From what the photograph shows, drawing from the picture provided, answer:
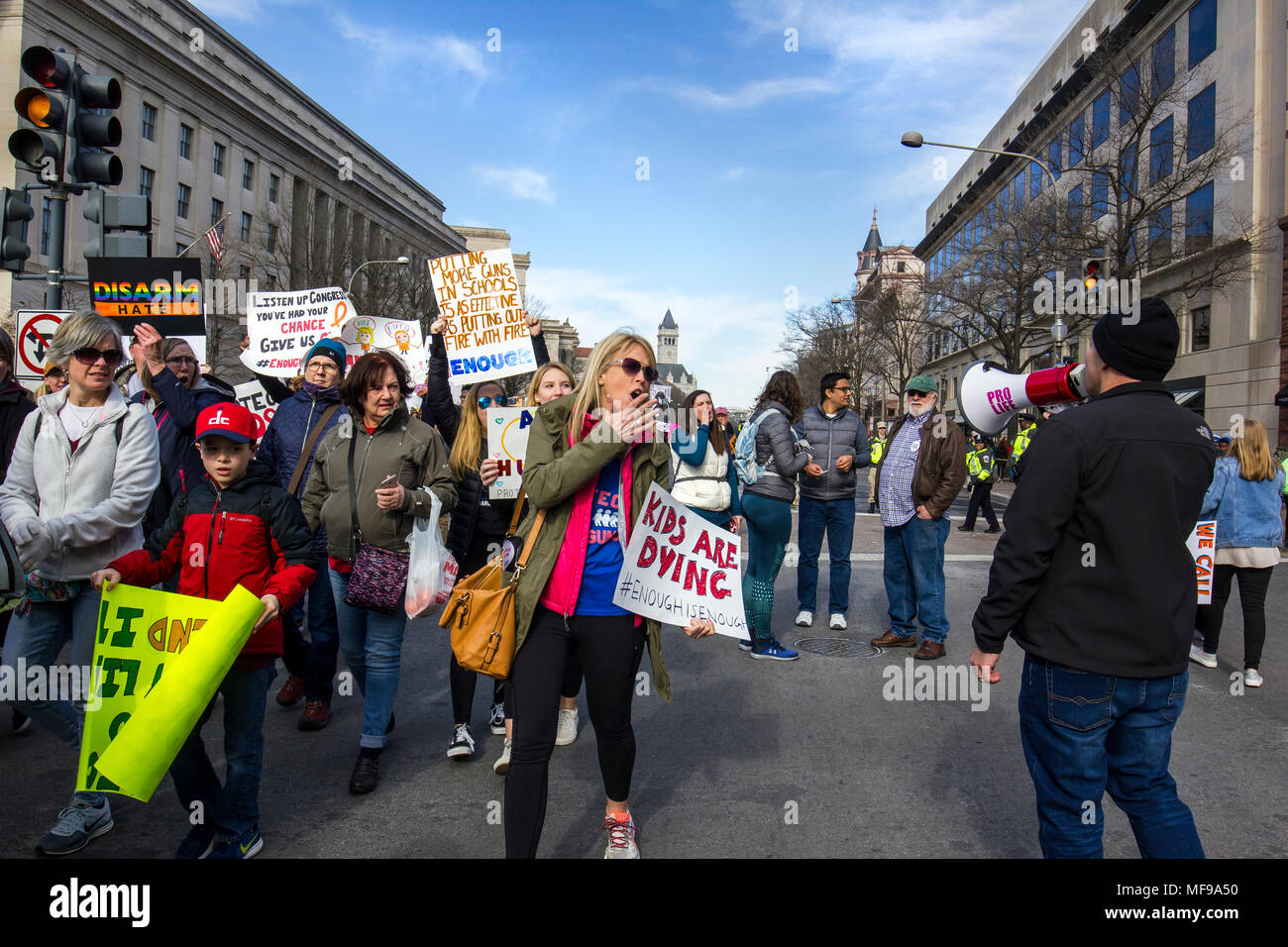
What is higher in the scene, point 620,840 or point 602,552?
point 602,552

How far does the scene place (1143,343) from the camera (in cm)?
276

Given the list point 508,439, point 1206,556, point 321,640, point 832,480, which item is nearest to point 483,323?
point 508,439

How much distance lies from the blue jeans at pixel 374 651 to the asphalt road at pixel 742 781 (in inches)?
12.1

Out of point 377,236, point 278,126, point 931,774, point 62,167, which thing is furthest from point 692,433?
point 278,126

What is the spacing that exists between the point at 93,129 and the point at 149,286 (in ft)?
4.05

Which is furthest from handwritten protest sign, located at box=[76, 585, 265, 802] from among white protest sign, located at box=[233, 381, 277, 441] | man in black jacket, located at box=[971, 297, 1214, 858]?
white protest sign, located at box=[233, 381, 277, 441]

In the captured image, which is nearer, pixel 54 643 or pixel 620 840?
pixel 620 840

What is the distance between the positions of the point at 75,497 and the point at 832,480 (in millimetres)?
5448

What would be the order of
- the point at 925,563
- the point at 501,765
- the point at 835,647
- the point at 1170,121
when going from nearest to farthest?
Answer: the point at 501,765 < the point at 925,563 < the point at 835,647 < the point at 1170,121

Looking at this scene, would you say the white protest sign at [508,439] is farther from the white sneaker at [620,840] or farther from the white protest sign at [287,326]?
the white protest sign at [287,326]

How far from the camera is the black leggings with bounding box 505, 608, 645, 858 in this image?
3018mm

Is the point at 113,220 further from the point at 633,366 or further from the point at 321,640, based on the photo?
the point at 633,366

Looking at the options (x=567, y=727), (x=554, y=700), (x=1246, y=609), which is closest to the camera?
(x=554, y=700)

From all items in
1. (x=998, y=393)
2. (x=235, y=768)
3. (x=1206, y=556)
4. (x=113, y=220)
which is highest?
(x=113, y=220)
